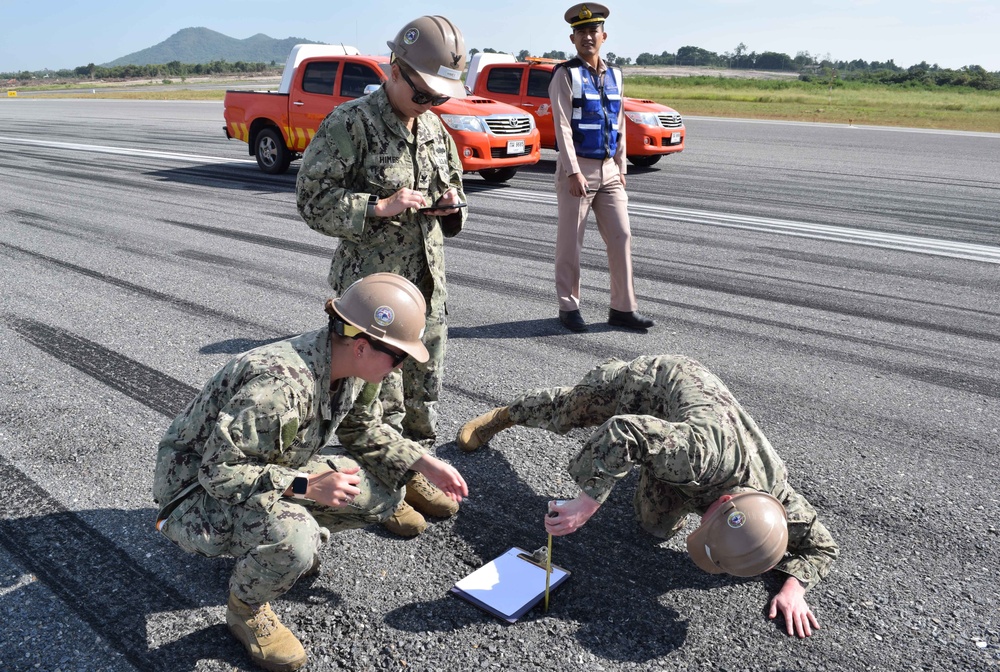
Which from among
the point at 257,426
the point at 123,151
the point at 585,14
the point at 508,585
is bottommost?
the point at 508,585

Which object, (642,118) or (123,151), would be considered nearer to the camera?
(642,118)

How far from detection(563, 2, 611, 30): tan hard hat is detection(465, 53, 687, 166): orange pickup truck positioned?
30.7 feet

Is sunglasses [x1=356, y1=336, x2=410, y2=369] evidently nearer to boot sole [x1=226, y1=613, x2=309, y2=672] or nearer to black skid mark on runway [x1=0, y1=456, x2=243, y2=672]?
boot sole [x1=226, y1=613, x2=309, y2=672]

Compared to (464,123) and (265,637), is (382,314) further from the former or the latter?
(464,123)

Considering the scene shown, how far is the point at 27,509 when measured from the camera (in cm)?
368

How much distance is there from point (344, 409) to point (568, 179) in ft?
11.9

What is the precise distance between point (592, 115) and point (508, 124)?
7153 millimetres

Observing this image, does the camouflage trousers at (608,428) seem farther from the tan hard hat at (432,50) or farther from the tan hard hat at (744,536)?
the tan hard hat at (432,50)

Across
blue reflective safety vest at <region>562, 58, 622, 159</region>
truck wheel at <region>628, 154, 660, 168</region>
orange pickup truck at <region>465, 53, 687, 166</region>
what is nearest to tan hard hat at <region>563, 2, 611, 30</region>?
blue reflective safety vest at <region>562, 58, 622, 159</region>

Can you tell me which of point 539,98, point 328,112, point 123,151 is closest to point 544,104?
point 539,98

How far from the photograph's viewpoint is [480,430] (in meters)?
4.28

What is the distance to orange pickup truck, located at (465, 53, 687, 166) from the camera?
1506 cm

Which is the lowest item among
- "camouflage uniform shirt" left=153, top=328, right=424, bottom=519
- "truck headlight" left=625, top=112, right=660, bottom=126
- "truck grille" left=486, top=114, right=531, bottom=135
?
"camouflage uniform shirt" left=153, top=328, right=424, bottom=519

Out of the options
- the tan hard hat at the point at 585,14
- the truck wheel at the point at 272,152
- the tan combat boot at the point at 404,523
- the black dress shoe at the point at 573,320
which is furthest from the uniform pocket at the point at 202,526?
the truck wheel at the point at 272,152
